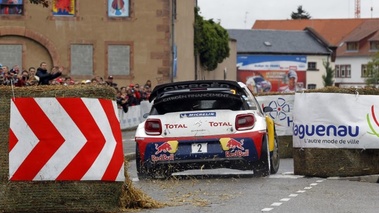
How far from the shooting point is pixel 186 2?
222ft

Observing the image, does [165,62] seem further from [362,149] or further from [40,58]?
[362,149]

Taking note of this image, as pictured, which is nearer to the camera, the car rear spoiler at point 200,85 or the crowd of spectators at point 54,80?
the car rear spoiler at point 200,85

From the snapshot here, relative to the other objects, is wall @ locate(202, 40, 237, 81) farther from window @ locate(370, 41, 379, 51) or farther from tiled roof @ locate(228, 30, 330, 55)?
window @ locate(370, 41, 379, 51)

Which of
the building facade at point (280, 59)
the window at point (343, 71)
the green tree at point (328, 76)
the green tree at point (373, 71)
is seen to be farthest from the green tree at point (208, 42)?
the window at point (343, 71)

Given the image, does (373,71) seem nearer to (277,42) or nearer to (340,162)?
(277,42)

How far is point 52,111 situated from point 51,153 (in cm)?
41

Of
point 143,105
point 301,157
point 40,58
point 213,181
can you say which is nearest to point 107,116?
point 213,181

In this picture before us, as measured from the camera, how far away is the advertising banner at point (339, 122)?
18344 mm

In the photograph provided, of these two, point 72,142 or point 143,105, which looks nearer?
point 72,142

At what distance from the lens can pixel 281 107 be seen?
26.9 meters

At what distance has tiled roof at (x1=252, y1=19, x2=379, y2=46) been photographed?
579 feet

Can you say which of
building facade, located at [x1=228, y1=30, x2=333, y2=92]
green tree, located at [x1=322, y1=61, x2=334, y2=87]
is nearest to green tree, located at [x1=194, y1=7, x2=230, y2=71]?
building facade, located at [x1=228, y1=30, x2=333, y2=92]

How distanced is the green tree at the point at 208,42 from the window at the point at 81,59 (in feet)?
42.6

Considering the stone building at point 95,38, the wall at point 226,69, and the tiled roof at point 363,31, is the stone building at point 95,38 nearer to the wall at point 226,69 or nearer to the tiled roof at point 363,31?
the wall at point 226,69
